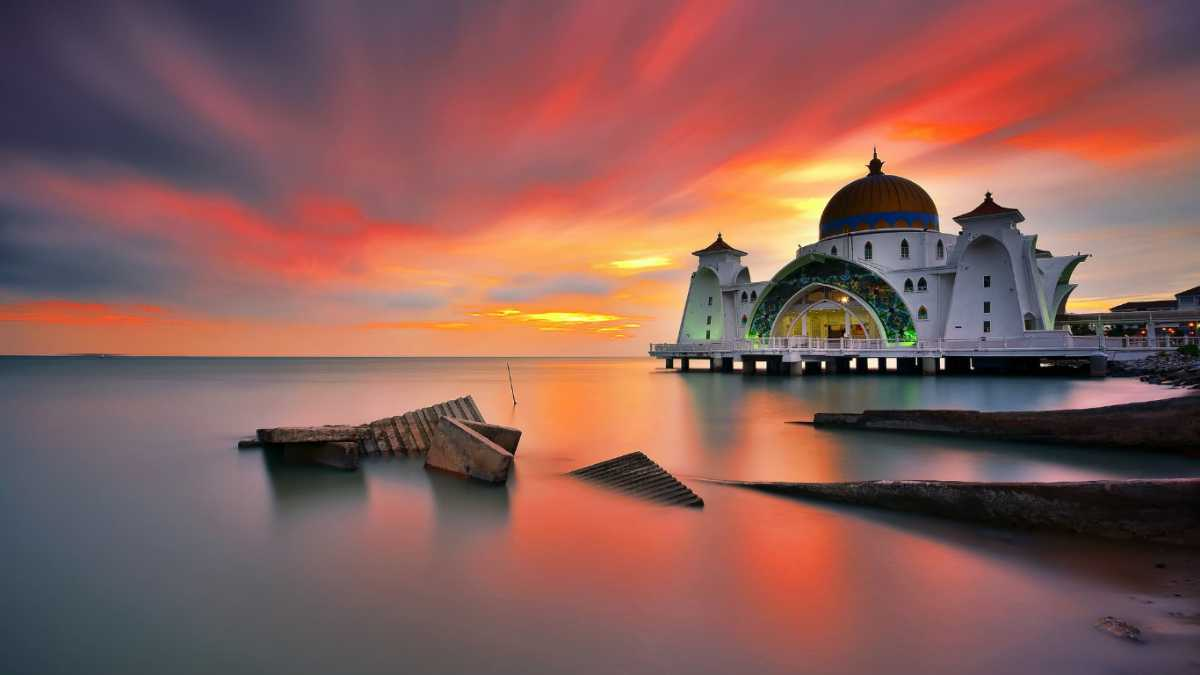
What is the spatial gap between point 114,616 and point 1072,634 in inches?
263

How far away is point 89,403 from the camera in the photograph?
25953 mm

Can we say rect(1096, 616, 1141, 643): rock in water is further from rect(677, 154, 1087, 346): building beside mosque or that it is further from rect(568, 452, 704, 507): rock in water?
rect(677, 154, 1087, 346): building beside mosque

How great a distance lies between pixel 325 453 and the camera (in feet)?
32.4

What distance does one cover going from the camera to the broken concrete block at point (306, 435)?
371 inches

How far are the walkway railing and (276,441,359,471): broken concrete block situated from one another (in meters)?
31.2

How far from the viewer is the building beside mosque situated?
3516 cm

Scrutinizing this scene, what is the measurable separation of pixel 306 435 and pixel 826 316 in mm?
43808

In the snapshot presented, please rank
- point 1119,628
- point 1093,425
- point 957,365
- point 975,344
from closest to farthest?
point 1119,628 → point 1093,425 → point 975,344 → point 957,365

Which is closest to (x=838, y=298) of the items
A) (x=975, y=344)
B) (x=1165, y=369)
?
Result: (x=975, y=344)

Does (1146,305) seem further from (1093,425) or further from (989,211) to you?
(1093,425)

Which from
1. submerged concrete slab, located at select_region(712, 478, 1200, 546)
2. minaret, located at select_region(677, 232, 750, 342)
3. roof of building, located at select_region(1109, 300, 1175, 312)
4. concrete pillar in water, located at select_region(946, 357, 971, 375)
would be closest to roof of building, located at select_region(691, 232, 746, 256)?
minaret, located at select_region(677, 232, 750, 342)

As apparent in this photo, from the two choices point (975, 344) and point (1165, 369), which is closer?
point (1165, 369)

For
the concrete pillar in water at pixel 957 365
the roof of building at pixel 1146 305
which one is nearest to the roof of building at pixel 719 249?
the concrete pillar in water at pixel 957 365

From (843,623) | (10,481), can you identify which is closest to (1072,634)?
(843,623)
